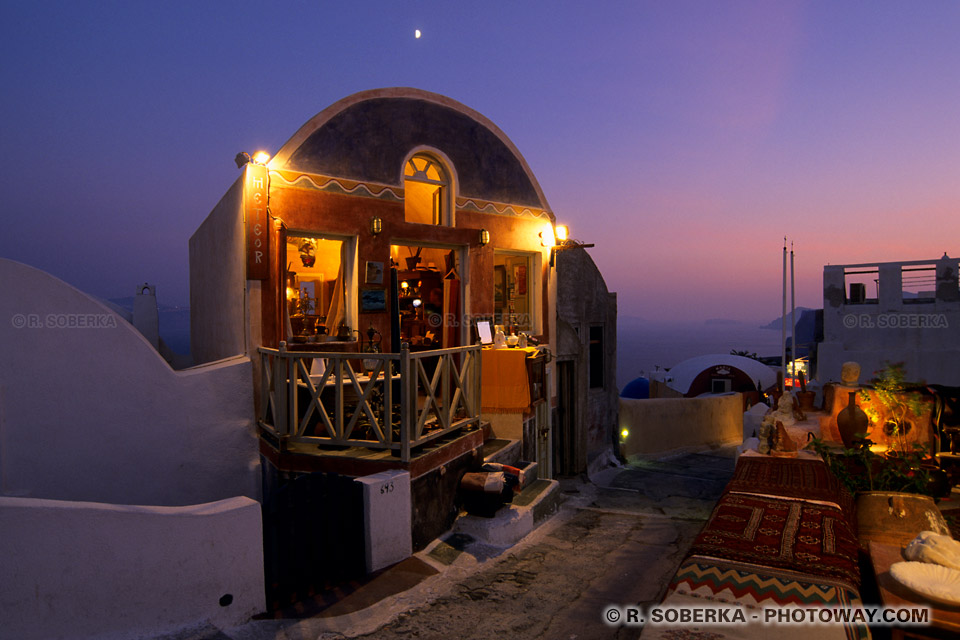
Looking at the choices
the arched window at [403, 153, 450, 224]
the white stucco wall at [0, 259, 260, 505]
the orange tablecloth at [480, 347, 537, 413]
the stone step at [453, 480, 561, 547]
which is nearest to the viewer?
the white stucco wall at [0, 259, 260, 505]

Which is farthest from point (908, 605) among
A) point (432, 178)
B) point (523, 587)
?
point (432, 178)

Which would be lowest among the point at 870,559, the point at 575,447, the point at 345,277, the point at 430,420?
the point at 575,447

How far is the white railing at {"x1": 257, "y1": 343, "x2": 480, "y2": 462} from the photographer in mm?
6609

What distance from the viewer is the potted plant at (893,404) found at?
891cm

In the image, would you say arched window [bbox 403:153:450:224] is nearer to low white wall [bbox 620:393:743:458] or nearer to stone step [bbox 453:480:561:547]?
stone step [bbox 453:480:561:547]

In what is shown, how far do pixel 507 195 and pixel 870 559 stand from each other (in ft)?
28.3

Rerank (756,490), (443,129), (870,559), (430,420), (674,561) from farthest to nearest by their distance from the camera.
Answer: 1. (443,129)
2. (430,420)
3. (674,561)
4. (756,490)
5. (870,559)

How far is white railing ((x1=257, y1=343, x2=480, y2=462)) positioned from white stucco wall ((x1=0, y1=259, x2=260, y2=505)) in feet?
2.64

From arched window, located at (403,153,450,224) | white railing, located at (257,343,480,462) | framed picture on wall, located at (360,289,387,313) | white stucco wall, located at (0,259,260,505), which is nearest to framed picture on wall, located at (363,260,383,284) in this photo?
framed picture on wall, located at (360,289,387,313)

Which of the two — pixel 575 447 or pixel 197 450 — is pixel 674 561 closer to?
pixel 197 450

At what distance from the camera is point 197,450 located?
24.7ft

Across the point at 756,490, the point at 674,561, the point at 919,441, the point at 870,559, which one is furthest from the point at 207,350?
the point at 919,441

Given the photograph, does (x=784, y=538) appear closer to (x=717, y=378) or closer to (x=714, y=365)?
(x=717, y=378)

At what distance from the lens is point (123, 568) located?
173 inches
